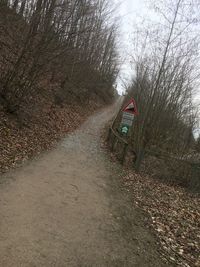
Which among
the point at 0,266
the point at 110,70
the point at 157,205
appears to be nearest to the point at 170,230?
the point at 157,205

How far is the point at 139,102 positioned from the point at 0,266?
48.9 ft

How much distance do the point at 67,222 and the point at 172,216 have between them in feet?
10.7

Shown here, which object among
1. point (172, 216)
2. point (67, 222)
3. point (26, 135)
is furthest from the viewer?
point (26, 135)

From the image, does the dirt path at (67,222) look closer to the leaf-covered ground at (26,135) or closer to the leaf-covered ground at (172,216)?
Answer: the leaf-covered ground at (172,216)

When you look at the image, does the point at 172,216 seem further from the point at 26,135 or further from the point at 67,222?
the point at 26,135

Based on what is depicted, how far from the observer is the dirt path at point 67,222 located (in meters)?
4.57

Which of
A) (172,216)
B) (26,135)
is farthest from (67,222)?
(26,135)

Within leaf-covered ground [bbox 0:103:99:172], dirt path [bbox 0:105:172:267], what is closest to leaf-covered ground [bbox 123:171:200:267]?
dirt path [bbox 0:105:172:267]

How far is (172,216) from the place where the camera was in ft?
25.6

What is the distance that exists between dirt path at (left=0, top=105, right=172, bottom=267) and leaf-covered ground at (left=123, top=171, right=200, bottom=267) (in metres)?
0.37

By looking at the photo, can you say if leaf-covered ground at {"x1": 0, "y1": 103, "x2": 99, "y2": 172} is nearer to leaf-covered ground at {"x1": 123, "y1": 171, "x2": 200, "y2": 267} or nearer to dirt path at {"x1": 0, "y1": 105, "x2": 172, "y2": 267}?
dirt path at {"x1": 0, "y1": 105, "x2": 172, "y2": 267}

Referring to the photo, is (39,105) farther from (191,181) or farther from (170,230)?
(170,230)

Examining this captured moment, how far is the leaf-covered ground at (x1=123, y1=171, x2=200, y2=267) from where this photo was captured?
5.82 m

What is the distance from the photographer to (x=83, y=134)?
1733 cm
